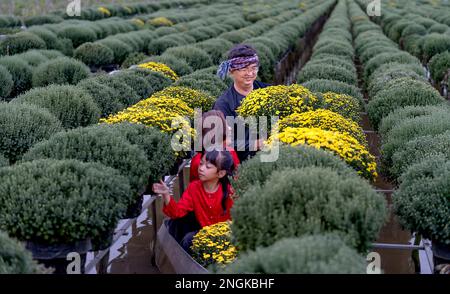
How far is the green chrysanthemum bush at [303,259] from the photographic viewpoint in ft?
9.84

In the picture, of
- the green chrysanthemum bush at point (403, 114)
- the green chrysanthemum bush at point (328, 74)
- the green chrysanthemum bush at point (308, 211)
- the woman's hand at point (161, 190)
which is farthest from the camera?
the green chrysanthemum bush at point (328, 74)

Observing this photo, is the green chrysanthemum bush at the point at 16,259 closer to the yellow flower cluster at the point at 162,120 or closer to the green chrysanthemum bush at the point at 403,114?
the yellow flower cluster at the point at 162,120

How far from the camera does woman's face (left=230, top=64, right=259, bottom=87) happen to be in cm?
718

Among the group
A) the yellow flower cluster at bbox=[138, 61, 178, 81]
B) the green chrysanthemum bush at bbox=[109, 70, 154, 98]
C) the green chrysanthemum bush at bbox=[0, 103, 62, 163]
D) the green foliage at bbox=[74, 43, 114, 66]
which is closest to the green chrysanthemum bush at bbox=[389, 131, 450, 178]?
the green chrysanthemum bush at bbox=[0, 103, 62, 163]

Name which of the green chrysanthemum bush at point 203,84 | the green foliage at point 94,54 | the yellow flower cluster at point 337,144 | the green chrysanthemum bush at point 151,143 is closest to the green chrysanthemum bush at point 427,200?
the yellow flower cluster at point 337,144

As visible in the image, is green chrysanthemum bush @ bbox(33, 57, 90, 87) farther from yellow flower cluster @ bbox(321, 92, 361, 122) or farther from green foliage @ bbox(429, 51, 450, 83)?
green foliage @ bbox(429, 51, 450, 83)

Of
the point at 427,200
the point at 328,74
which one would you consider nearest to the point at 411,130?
the point at 427,200

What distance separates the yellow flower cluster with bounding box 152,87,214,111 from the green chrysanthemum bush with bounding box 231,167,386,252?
4.89 metres

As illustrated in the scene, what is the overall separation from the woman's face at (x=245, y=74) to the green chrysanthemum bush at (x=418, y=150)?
6.35ft

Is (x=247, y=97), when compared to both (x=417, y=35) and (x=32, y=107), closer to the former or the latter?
(x=32, y=107)

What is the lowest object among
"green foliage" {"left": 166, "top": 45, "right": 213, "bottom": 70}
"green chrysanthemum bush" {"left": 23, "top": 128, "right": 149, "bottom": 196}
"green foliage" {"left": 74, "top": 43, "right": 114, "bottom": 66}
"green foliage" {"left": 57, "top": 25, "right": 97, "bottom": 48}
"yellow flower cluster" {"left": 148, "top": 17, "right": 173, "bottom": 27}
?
"yellow flower cluster" {"left": 148, "top": 17, "right": 173, "bottom": 27}

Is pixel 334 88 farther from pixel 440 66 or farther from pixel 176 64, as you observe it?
pixel 440 66

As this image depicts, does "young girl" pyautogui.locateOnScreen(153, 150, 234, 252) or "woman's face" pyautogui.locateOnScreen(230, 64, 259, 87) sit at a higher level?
"woman's face" pyautogui.locateOnScreen(230, 64, 259, 87)
